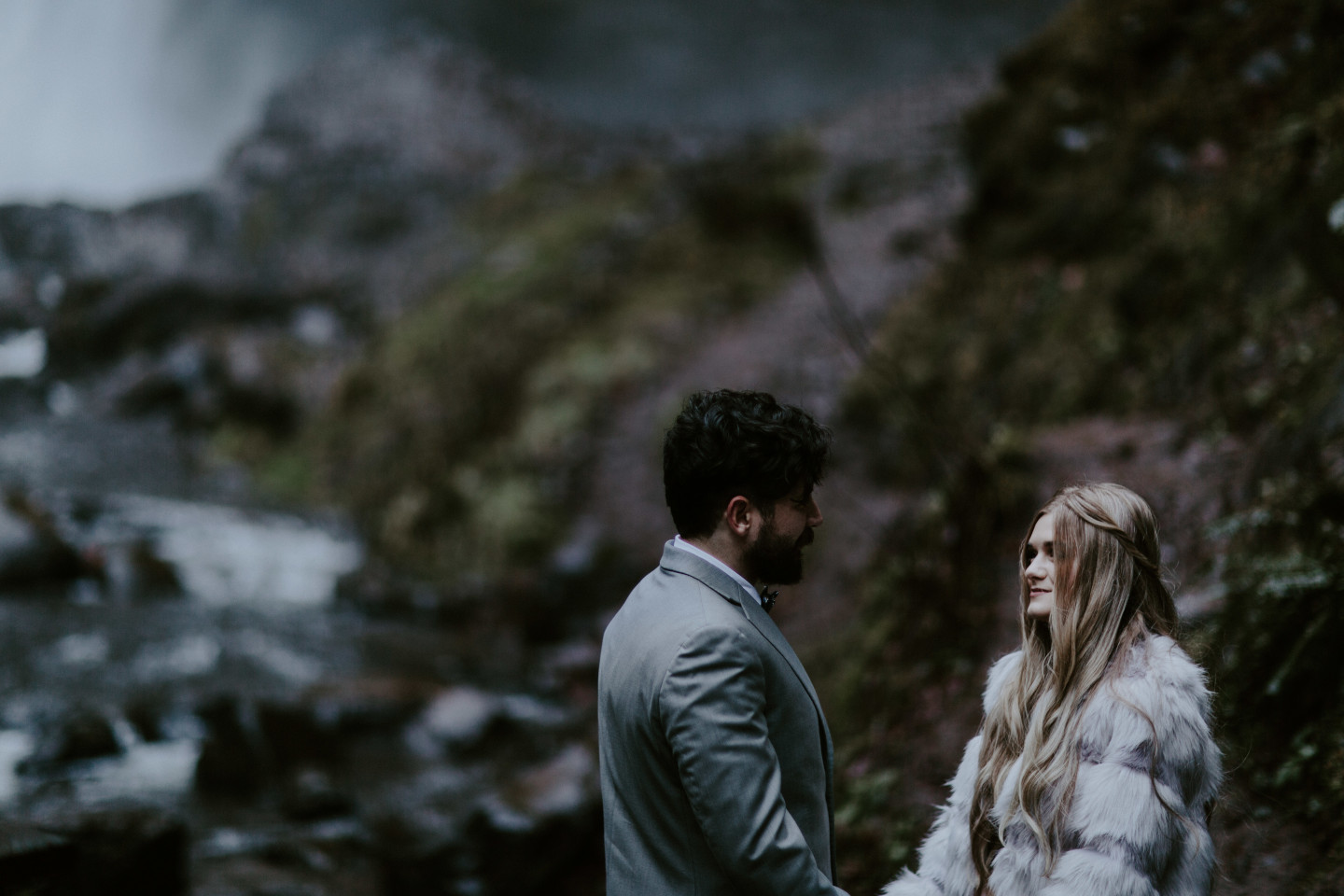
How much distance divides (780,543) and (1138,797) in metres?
0.99

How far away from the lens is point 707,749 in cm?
Answer: 196

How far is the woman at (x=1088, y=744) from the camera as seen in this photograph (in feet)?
6.90

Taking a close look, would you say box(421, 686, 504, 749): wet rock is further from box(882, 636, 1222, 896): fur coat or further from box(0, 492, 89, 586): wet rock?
box(882, 636, 1222, 896): fur coat

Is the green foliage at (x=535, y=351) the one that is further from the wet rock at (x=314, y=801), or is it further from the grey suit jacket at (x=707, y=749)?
the grey suit jacket at (x=707, y=749)

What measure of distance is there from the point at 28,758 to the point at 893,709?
26.1 feet

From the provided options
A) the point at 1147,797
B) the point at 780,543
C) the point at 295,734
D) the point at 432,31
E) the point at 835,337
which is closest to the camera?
the point at 1147,797

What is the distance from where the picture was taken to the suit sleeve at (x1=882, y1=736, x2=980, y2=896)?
8.12ft

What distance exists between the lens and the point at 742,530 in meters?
2.29

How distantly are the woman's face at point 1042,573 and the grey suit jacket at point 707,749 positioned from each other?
0.69 m

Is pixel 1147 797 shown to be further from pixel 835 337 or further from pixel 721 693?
pixel 835 337

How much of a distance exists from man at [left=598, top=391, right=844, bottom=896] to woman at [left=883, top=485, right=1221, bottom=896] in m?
0.45

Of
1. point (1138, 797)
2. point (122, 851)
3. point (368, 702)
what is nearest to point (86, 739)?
point (368, 702)

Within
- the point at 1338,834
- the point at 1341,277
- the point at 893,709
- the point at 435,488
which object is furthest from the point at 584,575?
the point at 1338,834

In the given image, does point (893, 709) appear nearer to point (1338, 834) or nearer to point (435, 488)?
point (1338, 834)
